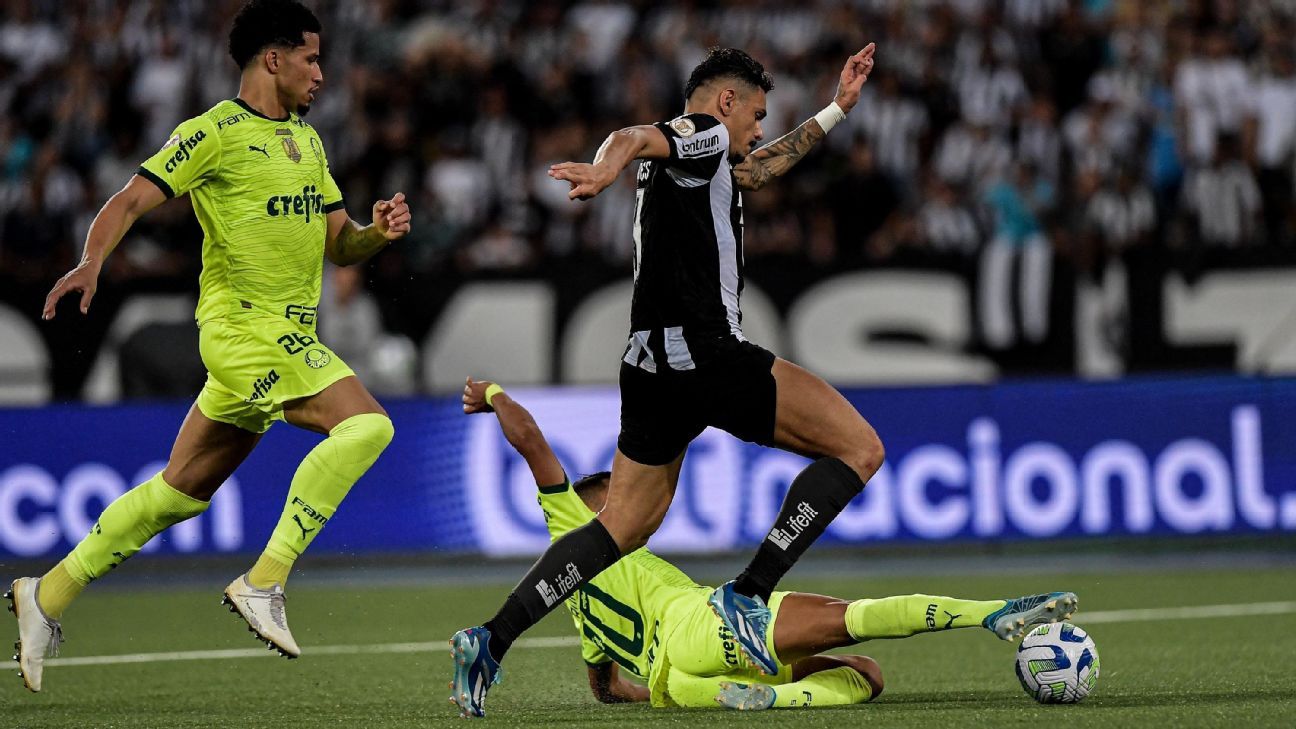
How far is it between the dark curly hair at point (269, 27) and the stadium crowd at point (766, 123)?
8.45 metres

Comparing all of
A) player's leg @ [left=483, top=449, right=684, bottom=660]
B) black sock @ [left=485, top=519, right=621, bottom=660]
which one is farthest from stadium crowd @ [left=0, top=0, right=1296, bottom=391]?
black sock @ [left=485, top=519, right=621, bottom=660]

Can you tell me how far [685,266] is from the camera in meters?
6.91

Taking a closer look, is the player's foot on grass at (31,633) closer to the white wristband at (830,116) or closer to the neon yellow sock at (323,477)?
the neon yellow sock at (323,477)

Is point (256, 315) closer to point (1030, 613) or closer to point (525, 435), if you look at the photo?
point (525, 435)

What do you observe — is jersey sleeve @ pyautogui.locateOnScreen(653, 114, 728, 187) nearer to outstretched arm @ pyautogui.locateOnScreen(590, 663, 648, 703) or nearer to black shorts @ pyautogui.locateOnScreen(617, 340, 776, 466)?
black shorts @ pyautogui.locateOnScreen(617, 340, 776, 466)

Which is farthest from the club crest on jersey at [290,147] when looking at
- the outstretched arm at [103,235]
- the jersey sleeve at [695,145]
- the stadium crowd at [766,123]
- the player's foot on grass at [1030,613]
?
the stadium crowd at [766,123]

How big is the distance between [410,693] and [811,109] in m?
11.1

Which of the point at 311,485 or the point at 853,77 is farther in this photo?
the point at 853,77

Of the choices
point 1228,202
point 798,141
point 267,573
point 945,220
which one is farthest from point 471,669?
point 1228,202

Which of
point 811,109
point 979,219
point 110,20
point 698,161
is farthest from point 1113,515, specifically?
point 110,20

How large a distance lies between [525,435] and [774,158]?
1.48 meters

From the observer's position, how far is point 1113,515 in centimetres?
1389

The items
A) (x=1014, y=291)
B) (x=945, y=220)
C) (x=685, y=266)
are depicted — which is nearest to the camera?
(x=685, y=266)

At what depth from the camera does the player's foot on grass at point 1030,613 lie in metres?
6.50
